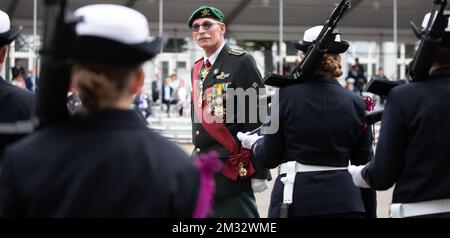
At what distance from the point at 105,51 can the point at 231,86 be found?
130 inches

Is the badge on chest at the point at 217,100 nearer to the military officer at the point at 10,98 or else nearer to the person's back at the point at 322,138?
the person's back at the point at 322,138

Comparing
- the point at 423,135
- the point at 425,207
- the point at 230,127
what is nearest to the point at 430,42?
the point at 423,135

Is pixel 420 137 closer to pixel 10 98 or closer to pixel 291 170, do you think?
pixel 291 170

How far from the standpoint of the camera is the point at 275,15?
22578 mm

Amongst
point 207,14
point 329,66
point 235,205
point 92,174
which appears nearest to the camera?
point 92,174

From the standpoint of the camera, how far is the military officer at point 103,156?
206 centimetres

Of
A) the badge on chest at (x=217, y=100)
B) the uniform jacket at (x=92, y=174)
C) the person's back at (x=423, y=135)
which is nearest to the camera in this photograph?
the uniform jacket at (x=92, y=174)

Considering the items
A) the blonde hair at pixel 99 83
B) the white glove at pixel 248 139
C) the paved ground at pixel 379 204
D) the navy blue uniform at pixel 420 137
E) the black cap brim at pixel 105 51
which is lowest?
the paved ground at pixel 379 204

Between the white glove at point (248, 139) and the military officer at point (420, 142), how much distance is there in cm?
140

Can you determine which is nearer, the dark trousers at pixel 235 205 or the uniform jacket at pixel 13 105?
the uniform jacket at pixel 13 105

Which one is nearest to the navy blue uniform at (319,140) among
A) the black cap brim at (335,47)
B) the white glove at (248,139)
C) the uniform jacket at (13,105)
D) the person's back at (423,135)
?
the black cap brim at (335,47)

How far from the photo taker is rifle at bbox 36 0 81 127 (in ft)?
6.91

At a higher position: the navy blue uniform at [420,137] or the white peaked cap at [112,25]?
the white peaked cap at [112,25]

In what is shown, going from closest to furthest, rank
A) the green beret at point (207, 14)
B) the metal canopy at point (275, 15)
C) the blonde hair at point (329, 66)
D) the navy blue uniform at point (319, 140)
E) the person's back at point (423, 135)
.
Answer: the person's back at point (423, 135)
the navy blue uniform at point (319, 140)
the blonde hair at point (329, 66)
the green beret at point (207, 14)
the metal canopy at point (275, 15)
